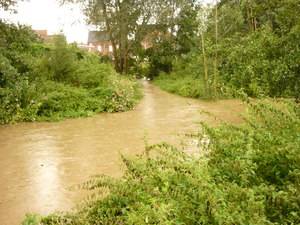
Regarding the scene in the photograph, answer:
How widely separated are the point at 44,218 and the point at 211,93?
14.4 meters

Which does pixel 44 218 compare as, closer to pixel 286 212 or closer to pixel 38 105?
pixel 286 212

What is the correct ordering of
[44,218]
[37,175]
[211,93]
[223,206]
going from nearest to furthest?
[223,206]
[44,218]
[37,175]
[211,93]

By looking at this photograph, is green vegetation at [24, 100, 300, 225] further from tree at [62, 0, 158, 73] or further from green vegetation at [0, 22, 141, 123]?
tree at [62, 0, 158, 73]

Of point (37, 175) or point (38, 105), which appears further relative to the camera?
point (38, 105)

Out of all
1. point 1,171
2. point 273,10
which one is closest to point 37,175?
point 1,171

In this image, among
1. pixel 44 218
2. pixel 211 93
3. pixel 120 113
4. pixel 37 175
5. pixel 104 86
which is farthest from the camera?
pixel 211 93

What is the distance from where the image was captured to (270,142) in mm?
4605

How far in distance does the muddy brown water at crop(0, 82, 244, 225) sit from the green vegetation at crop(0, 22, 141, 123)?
0.72 meters

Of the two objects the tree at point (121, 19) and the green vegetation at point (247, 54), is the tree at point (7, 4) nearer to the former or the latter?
the green vegetation at point (247, 54)

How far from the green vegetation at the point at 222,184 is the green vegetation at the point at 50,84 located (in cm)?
971

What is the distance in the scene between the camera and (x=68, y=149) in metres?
9.71

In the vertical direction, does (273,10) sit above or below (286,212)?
above

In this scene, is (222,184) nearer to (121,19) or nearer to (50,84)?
(50,84)

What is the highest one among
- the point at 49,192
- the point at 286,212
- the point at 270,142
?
the point at 270,142
